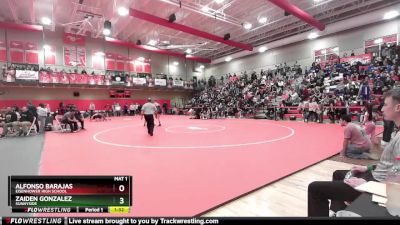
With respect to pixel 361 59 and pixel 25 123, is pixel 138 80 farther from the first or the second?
pixel 361 59

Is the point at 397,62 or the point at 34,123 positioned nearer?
the point at 34,123

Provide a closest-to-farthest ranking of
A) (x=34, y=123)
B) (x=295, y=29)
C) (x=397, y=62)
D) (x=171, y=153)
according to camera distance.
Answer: (x=171, y=153), (x=34, y=123), (x=397, y=62), (x=295, y=29)

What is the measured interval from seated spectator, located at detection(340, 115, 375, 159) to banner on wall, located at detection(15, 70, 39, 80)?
908 inches

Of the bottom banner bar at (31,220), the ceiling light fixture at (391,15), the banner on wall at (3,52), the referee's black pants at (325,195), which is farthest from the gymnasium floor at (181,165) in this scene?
the banner on wall at (3,52)

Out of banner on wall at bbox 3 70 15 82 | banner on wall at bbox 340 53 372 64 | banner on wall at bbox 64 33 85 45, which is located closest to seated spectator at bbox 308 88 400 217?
banner on wall at bbox 340 53 372 64

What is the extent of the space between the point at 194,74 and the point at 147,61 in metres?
7.55

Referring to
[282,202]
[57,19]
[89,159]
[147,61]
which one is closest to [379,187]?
[282,202]

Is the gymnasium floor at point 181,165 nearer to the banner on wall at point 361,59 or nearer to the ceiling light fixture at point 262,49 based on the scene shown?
the banner on wall at point 361,59

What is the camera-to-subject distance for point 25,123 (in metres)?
10.1

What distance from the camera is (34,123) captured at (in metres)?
10.9

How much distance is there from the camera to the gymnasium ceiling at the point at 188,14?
15.1 m

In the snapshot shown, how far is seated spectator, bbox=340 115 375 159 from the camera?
4.87m

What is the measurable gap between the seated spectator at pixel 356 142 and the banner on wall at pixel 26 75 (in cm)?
2306

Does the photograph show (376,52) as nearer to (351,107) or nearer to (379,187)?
(351,107)
